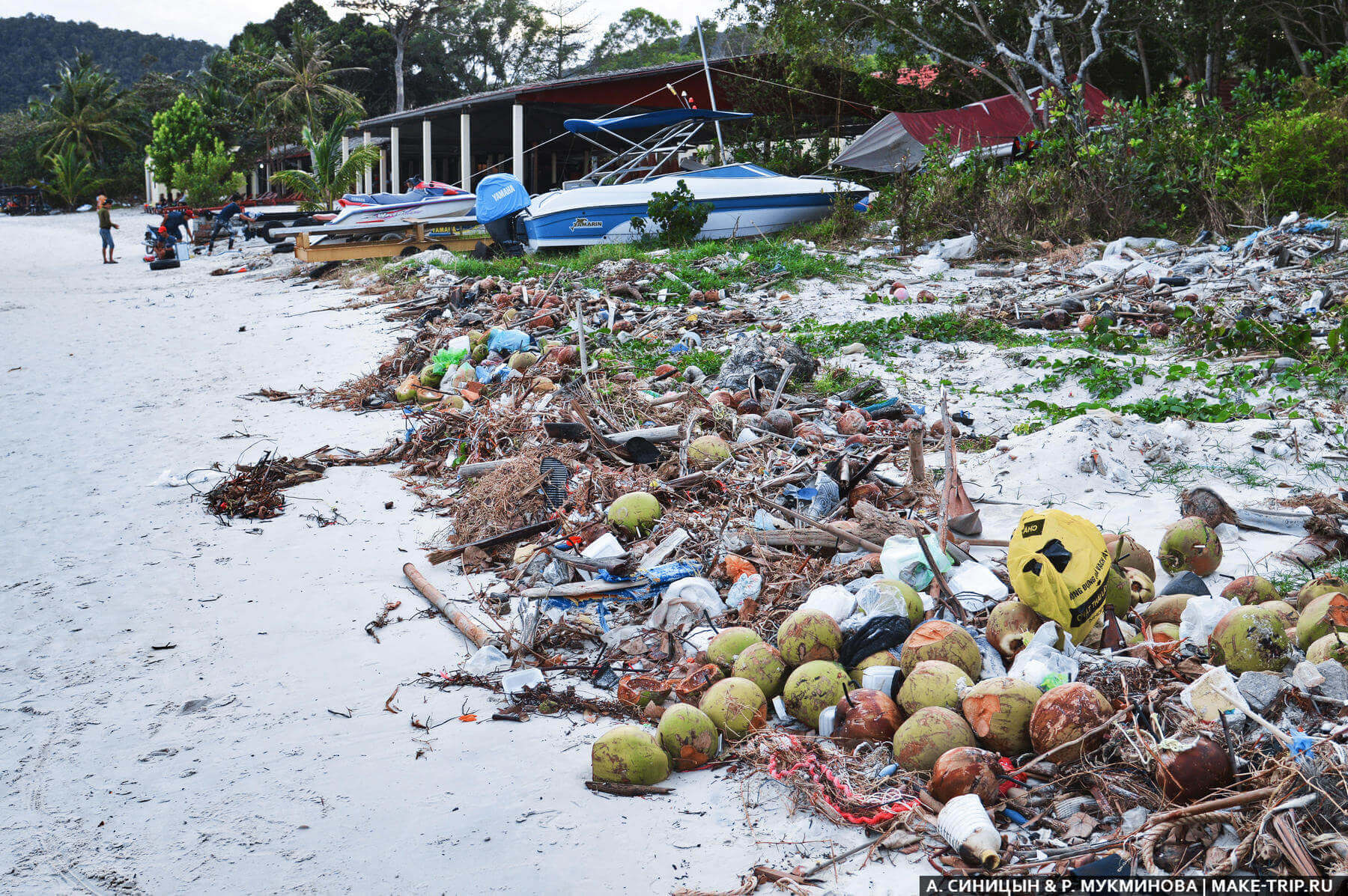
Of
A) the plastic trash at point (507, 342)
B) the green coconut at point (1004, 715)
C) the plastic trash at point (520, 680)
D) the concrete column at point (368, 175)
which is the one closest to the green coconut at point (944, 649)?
the green coconut at point (1004, 715)

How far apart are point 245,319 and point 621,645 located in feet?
38.5

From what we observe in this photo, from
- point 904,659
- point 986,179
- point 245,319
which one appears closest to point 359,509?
point 904,659

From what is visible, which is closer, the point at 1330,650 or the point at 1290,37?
the point at 1330,650

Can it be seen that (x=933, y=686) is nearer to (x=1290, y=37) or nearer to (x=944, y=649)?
(x=944, y=649)

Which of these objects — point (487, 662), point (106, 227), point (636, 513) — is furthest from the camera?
point (106, 227)

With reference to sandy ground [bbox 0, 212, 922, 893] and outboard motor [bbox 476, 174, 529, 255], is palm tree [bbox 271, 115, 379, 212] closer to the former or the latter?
outboard motor [bbox 476, 174, 529, 255]

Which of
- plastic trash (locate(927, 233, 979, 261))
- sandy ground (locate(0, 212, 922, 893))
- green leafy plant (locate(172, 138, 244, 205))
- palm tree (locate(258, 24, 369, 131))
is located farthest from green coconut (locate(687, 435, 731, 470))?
green leafy plant (locate(172, 138, 244, 205))

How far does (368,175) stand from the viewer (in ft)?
99.3

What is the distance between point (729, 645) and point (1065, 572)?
1.26m

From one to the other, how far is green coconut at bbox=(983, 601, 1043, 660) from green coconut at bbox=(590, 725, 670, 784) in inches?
50.5

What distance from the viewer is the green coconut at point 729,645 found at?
11.9 feet

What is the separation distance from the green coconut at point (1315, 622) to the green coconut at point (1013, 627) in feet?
2.72

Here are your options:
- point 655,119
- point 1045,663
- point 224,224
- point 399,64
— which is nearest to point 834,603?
point 1045,663

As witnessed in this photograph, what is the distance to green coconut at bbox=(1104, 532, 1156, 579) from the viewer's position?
3.91 meters
